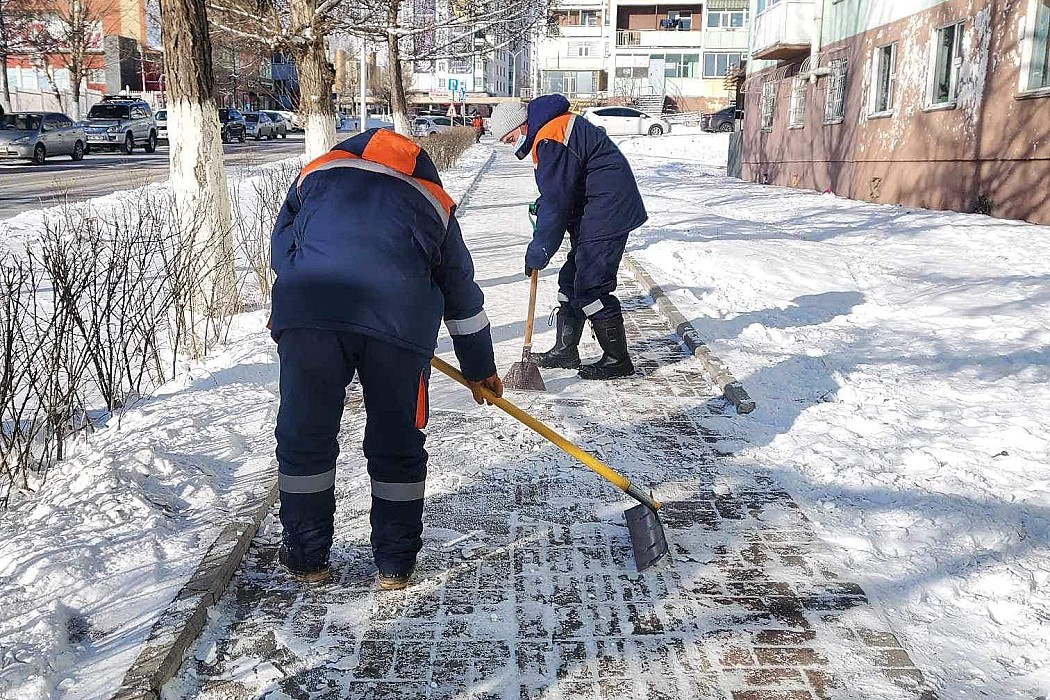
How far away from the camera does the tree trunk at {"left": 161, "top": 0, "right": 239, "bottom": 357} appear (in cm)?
682

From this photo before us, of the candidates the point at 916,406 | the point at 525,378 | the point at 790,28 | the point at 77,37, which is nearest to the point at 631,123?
the point at 77,37

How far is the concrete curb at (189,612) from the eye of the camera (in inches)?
104

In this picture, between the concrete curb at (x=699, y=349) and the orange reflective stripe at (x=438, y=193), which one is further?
the concrete curb at (x=699, y=349)

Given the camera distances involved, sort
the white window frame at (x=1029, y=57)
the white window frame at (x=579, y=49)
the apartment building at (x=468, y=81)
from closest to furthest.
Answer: the white window frame at (x=1029, y=57) < the apartment building at (x=468, y=81) < the white window frame at (x=579, y=49)

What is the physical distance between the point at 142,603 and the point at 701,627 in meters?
1.85

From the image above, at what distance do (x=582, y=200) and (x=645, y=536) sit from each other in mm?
2708

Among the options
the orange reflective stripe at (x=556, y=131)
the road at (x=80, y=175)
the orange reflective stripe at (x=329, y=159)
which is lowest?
the road at (x=80, y=175)

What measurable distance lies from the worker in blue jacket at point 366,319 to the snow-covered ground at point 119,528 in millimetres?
554

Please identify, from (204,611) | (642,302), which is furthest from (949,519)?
(642,302)

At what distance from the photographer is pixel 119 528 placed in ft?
11.6

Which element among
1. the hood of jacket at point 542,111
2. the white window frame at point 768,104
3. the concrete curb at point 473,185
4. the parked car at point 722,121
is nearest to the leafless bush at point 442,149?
the concrete curb at point 473,185

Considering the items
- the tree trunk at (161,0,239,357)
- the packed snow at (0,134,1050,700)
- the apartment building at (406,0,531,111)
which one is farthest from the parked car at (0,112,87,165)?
the packed snow at (0,134,1050,700)

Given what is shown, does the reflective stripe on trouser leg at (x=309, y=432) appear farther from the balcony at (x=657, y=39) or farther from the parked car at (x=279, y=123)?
the balcony at (x=657, y=39)

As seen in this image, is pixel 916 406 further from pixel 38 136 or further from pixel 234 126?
pixel 234 126
